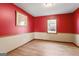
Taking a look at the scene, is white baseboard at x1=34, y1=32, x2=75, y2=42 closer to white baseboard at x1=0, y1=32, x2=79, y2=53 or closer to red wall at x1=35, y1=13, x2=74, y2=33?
white baseboard at x1=0, y1=32, x2=79, y2=53

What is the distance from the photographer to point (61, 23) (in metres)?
3.31

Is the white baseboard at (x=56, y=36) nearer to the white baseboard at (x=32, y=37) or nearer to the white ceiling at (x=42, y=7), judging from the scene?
the white baseboard at (x=32, y=37)

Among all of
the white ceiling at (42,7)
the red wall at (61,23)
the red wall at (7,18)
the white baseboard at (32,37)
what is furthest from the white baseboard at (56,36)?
the white ceiling at (42,7)

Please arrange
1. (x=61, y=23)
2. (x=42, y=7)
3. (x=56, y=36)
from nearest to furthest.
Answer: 1. (x=42, y=7)
2. (x=56, y=36)
3. (x=61, y=23)

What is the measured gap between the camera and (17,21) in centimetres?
230

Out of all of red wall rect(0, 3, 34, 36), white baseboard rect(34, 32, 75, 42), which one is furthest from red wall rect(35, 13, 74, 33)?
red wall rect(0, 3, 34, 36)

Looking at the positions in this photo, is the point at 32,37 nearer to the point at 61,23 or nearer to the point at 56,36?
the point at 56,36

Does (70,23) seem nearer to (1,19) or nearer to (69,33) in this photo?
(69,33)

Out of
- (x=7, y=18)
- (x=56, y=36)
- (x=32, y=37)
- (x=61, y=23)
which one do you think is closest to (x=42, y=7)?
(x=7, y=18)

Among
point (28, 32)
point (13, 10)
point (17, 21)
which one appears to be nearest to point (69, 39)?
point (28, 32)

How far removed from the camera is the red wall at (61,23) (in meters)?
3.08

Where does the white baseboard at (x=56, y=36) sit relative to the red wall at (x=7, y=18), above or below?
below

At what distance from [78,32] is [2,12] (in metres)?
2.06

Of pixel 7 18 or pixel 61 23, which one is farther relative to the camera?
pixel 61 23
